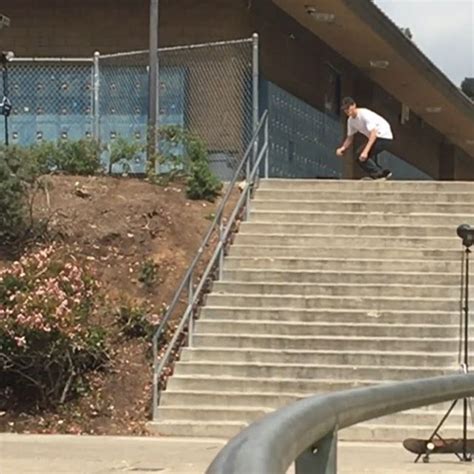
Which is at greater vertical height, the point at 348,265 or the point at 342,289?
the point at 348,265

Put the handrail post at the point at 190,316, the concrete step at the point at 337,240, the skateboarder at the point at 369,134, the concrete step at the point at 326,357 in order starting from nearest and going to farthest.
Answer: the concrete step at the point at 326,357, the handrail post at the point at 190,316, the concrete step at the point at 337,240, the skateboarder at the point at 369,134

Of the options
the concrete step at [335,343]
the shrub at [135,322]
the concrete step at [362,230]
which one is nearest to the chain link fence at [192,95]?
the concrete step at [362,230]

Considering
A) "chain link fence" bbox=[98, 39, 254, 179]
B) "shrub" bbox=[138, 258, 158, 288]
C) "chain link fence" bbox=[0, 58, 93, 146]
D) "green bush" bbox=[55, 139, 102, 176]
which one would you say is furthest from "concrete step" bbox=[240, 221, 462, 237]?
"chain link fence" bbox=[0, 58, 93, 146]

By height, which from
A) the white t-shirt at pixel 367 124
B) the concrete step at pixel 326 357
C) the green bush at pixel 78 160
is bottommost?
the concrete step at pixel 326 357

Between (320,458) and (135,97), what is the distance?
17.3 meters

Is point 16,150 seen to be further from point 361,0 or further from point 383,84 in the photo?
point 383,84

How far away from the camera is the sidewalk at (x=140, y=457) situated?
929cm

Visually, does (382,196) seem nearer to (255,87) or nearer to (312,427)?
(255,87)

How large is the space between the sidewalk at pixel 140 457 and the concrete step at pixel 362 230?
4.82 meters

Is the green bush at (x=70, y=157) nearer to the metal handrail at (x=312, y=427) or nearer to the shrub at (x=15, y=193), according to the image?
the shrub at (x=15, y=193)

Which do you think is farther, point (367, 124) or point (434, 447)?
point (367, 124)

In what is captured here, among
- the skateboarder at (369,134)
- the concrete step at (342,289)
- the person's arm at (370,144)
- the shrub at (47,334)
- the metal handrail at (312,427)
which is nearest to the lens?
the metal handrail at (312,427)

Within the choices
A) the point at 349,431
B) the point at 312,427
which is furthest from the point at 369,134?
the point at 312,427

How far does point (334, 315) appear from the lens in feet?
44.1
